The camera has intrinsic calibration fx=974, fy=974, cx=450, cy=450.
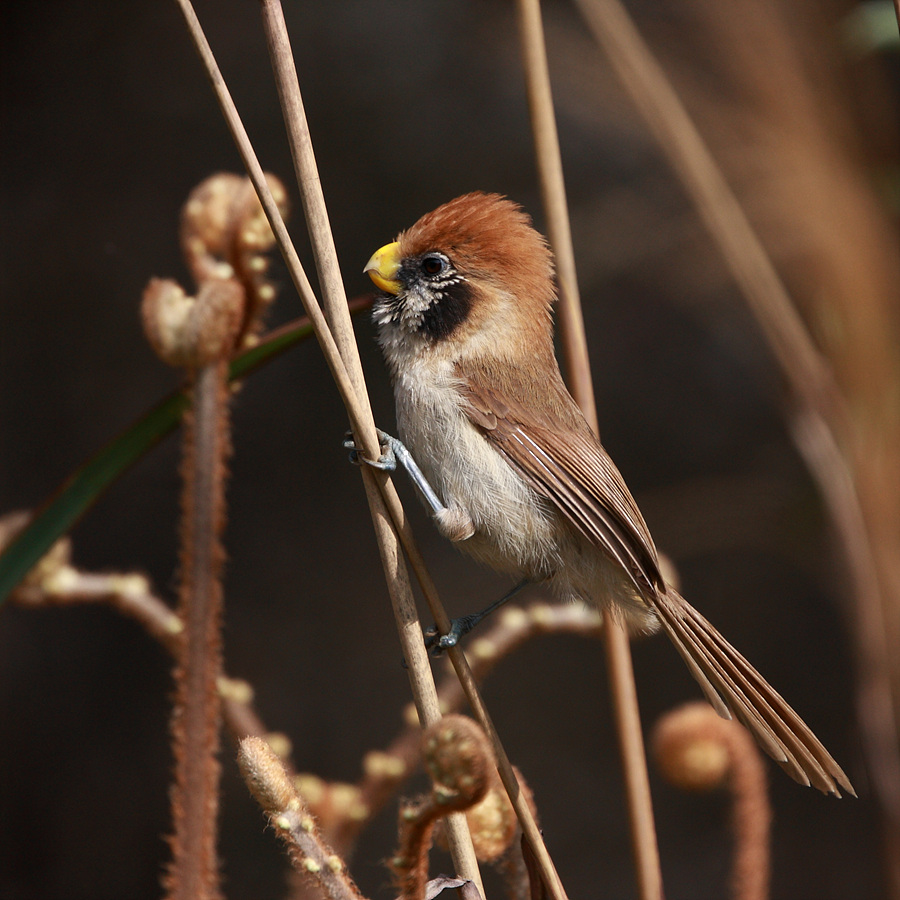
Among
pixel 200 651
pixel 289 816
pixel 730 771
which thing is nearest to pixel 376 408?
pixel 730 771

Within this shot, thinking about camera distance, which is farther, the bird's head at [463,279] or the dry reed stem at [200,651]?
the bird's head at [463,279]

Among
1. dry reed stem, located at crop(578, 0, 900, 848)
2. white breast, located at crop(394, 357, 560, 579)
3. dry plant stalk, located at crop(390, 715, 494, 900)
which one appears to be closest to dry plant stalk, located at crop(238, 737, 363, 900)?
dry plant stalk, located at crop(390, 715, 494, 900)

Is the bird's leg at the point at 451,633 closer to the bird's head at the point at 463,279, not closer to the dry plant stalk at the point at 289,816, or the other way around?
the dry plant stalk at the point at 289,816

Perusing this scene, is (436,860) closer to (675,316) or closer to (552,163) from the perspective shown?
(675,316)

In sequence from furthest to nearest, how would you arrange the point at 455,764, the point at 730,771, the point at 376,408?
the point at 376,408, the point at 730,771, the point at 455,764

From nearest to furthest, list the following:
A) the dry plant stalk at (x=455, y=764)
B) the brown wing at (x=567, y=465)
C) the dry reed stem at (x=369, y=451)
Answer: the dry plant stalk at (x=455, y=764) < the dry reed stem at (x=369, y=451) < the brown wing at (x=567, y=465)

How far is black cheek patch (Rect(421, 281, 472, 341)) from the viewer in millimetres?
1646

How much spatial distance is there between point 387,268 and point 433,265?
0.25ft

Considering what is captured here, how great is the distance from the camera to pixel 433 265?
1.63 metres

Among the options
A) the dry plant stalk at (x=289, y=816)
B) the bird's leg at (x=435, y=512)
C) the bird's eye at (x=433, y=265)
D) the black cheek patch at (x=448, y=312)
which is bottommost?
the dry plant stalk at (x=289, y=816)

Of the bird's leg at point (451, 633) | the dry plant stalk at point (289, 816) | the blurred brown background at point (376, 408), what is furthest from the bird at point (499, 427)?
the blurred brown background at point (376, 408)

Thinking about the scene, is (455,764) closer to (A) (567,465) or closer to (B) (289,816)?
(B) (289,816)

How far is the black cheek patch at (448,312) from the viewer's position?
1646mm

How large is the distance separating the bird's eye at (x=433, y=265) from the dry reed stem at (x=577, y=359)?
0.35 metres
